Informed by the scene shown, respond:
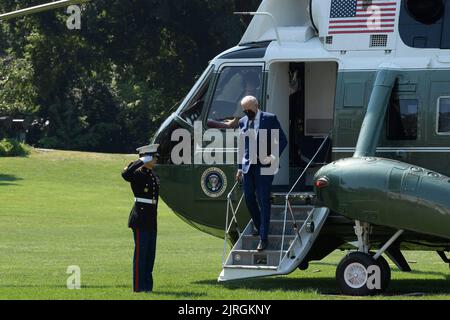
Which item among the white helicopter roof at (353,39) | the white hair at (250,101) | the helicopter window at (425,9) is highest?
the helicopter window at (425,9)

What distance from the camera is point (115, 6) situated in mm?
46500

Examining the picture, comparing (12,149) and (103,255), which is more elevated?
(103,255)

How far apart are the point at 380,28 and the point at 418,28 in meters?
0.52

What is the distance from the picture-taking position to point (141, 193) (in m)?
15.0

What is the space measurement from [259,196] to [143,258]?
1.77 meters

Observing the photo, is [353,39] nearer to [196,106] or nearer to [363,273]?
[196,106]

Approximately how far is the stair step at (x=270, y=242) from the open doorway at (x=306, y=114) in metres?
1.43

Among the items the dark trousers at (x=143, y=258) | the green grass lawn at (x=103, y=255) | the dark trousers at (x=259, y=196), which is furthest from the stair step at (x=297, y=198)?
the dark trousers at (x=143, y=258)

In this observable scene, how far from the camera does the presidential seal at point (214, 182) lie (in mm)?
16734

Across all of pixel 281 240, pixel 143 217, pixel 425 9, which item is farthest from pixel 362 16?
pixel 143 217

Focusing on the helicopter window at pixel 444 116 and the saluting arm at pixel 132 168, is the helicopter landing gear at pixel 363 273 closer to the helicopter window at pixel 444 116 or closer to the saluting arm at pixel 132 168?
the helicopter window at pixel 444 116

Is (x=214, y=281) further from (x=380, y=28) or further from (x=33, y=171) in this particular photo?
(x=33, y=171)

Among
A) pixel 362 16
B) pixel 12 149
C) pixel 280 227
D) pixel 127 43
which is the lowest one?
pixel 12 149
